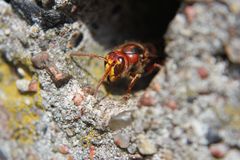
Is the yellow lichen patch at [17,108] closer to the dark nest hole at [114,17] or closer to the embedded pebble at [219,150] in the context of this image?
the dark nest hole at [114,17]

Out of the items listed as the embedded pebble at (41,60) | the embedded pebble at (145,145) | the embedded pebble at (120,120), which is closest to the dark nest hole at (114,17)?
the embedded pebble at (41,60)

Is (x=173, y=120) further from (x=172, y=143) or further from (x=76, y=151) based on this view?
(x=76, y=151)

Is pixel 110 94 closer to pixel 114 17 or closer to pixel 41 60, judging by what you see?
pixel 41 60

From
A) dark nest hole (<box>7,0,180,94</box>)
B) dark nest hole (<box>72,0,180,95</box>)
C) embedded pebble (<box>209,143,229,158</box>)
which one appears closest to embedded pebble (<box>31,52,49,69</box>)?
dark nest hole (<box>7,0,180,94</box>)

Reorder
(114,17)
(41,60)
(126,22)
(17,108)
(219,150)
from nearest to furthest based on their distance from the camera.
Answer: (219,150) < (41,60) < (17,108) < (114,17) < (126,22)

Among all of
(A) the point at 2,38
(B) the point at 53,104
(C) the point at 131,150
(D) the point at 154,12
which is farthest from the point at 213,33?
(D) the point at 154,12

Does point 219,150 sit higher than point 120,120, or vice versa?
point 120,120

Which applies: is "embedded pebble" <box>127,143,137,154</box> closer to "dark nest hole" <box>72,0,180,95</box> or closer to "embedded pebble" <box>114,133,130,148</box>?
"embedded pebble" <box>114,133,130,148</box>

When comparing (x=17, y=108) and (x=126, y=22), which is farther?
(x=126, y=22)

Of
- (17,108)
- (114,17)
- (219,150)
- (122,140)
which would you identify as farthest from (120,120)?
(114,17)
